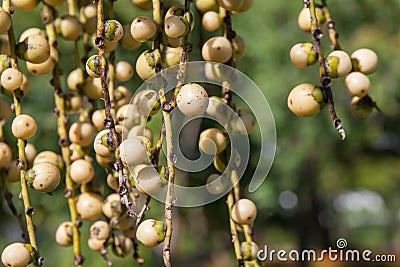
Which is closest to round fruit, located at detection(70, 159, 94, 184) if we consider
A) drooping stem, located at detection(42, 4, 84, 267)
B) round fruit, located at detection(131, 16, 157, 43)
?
drooping stem, located at detection(42, 4, 84, 267)

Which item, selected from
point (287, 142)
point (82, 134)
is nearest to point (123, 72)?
point (82, 134)

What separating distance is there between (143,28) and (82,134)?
0.35 feet

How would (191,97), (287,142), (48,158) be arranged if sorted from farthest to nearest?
(287,142)
(48,158)
(191,97)

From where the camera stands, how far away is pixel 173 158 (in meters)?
0.33

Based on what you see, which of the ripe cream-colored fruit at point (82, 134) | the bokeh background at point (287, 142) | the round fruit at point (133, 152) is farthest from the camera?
the bokeh background at point (287, 142)

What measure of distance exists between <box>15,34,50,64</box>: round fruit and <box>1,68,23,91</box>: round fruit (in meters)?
0.02

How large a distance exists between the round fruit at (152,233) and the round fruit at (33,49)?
135 millimetres

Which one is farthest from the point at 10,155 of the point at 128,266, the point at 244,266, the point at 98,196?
the point at 128,266

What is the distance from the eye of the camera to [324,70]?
0.39 metres

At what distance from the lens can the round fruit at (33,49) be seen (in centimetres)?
40

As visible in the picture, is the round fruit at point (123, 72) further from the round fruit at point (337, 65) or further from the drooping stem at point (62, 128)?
the round fruit at point (337, 65)

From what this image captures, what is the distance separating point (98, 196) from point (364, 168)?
3339 mm

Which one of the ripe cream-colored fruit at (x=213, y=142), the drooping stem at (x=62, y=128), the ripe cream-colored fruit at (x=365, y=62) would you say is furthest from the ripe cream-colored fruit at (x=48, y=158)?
the ripe cream-colored fruit at (x=365, y=62)

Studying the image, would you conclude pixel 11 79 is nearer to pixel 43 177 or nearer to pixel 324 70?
pixel 43 177
